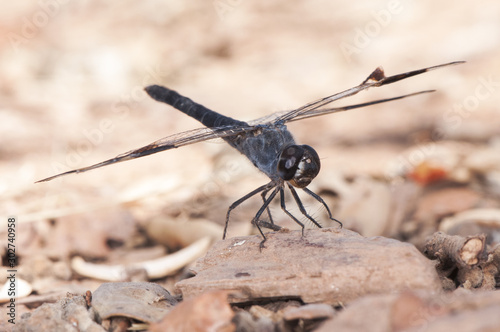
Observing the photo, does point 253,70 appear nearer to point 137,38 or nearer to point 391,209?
point 137,38

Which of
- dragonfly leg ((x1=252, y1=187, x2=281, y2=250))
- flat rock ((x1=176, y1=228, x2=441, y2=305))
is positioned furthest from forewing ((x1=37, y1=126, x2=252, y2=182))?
flat rock ((x1=176, y1=228, x2=441, y2=305))

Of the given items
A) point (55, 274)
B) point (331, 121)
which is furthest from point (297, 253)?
point (331, 121)

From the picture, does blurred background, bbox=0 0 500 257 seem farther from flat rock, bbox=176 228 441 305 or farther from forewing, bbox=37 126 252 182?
flat rock, bbox=176 228 441 305

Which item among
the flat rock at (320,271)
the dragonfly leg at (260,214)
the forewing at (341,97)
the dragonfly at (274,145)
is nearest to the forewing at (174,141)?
the dragonfly at (274,145)

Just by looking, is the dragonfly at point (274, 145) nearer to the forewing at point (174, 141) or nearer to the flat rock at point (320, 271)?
the forewing at point (174, 141)

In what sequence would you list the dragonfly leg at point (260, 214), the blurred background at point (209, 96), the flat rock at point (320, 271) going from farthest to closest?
the blurred background at point (209, 96), the dragonfly leg at point (260, 214), the flat rock at point (320, 271)

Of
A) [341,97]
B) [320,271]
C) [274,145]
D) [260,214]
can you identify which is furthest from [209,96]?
[320,271]
